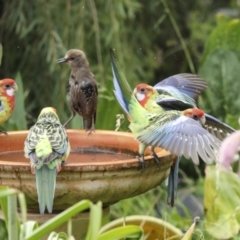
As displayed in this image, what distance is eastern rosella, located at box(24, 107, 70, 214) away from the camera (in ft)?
5.70

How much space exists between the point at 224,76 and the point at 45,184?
7.24 feet

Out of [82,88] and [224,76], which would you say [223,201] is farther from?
[224,76]

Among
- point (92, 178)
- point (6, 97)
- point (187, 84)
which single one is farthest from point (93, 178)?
point (187, 84)

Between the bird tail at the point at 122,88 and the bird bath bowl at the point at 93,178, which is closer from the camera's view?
the bird bath bowl at the point at 93,178

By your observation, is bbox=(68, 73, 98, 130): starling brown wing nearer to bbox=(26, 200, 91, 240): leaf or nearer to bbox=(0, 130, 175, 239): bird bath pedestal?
bbox=(0, 130, 175, 239): bird bath pedestal

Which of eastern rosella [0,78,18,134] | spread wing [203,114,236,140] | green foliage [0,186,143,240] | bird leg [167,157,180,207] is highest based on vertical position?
eastern rosella [0,78,18,134]

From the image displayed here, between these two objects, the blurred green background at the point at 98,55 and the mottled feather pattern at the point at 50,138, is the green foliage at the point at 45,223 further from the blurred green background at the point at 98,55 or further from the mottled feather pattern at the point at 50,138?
the blurred green background at the point at 98,55

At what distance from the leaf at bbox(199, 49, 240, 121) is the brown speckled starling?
5.27 ft

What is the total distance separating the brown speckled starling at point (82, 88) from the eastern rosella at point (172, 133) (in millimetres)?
199

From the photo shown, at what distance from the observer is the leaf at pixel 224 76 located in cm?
375

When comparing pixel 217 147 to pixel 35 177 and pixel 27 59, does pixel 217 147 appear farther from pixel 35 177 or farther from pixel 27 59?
pixel 27 59

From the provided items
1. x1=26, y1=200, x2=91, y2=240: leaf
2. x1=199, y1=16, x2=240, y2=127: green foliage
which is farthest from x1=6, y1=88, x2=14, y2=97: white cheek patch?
x1=199, y1=16, x2=240, y2=127: green foliage

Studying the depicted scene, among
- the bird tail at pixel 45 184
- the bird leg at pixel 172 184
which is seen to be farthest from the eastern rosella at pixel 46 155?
the bird leg at pixel 172 184

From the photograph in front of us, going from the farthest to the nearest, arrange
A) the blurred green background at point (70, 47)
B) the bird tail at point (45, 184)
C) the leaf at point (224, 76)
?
the leaf at point (224, 76) < the blurred green background at point (70, 47) < the bird tail at point (45, 184)
